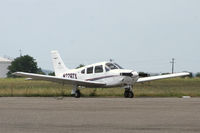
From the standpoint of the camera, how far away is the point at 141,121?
1159 centimetres

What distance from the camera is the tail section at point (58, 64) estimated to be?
3035 cm

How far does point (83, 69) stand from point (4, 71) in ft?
416

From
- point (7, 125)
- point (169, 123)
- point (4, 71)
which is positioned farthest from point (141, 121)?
point (4, 71)

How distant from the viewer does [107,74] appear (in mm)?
26000

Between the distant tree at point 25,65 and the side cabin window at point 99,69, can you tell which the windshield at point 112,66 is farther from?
the distant tree at point 25,65

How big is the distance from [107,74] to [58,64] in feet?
18.4

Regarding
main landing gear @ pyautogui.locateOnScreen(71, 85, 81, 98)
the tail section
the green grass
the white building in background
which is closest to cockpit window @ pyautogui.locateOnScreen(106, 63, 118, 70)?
the green grass


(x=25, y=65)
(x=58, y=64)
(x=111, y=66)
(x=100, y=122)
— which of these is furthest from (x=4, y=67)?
(x=100, y=122)

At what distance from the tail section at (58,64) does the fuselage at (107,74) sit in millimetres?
1927

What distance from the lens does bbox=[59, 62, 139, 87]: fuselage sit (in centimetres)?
2494

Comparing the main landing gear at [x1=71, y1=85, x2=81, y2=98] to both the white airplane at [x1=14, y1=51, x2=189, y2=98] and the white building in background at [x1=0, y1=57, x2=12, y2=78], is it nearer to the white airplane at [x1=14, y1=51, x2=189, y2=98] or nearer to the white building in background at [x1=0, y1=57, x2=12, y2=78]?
the white airplane at [x1=14, y1=51, x2=189, y2=98]

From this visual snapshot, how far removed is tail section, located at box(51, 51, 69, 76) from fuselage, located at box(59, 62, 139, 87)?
1927 mm

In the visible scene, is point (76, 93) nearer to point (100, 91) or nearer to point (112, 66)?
point (112, 66)

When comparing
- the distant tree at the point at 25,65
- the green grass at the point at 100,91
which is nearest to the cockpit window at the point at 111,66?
the green grass at the point at 100,91
